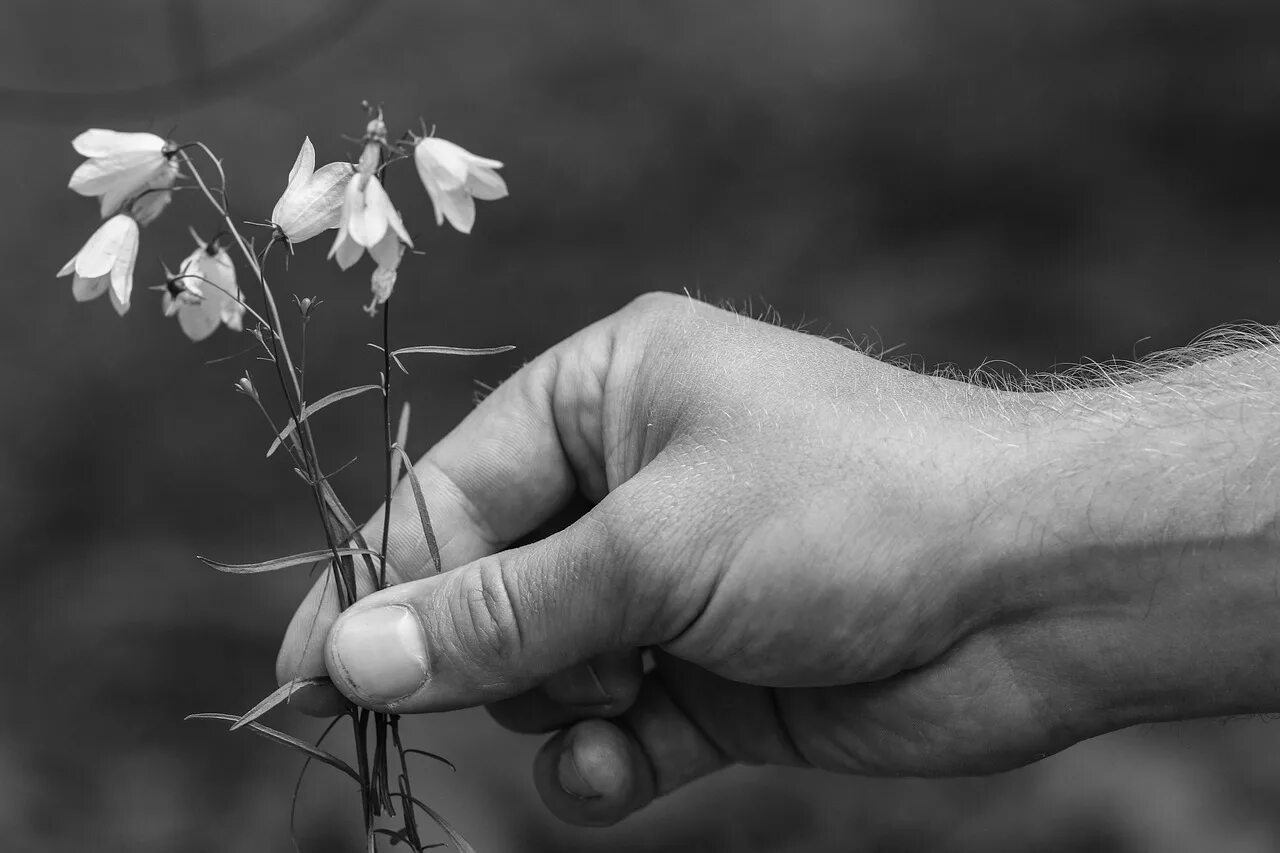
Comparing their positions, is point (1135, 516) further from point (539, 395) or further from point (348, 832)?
point (348, 832)

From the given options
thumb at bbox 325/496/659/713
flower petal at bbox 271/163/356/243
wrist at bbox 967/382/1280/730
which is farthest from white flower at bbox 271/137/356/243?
wrist at bbox 967/382/1280/730

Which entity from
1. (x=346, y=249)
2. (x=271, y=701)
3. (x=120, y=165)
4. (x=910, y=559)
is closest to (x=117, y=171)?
(x=120, y=165)

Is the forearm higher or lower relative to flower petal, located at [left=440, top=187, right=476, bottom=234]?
lower

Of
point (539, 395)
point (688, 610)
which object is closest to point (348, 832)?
point (539, 395)

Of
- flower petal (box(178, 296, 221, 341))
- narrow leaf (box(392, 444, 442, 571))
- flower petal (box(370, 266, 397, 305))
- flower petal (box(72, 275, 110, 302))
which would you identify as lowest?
narrow leaf (box(392, 444, 442, 571))

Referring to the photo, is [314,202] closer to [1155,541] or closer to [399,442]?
[399,442]

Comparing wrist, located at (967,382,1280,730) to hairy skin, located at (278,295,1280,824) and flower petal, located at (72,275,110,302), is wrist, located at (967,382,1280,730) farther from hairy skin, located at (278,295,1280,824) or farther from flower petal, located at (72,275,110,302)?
flower petal, located at (72,275,110,302)

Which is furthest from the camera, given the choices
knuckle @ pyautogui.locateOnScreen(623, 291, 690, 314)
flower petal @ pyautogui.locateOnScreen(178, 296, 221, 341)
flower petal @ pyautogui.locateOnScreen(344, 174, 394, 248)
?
knuckle @ pyautogui.locateOnScreen(623, 291, 690, 314)
